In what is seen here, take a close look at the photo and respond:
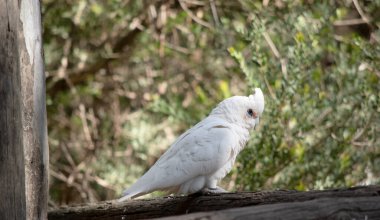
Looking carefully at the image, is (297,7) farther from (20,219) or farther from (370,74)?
(20,219)

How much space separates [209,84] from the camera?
20.3 ft

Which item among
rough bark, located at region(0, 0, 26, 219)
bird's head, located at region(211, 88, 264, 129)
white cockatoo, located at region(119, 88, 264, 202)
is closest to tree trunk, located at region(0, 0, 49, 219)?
rough bark, located at region(0, 0, 26, 219)

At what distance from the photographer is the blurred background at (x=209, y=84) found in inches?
173

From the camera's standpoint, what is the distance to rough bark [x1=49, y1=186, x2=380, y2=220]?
84.0 inches

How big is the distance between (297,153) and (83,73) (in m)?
2.39

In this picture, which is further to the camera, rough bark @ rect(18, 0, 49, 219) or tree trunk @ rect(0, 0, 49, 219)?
rough bark @ rect(18, 0, 49, 219)

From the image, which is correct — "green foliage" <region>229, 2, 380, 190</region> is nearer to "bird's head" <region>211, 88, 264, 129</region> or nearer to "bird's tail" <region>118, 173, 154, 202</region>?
"bird's head" <region>211, 88, 264, 129</region>

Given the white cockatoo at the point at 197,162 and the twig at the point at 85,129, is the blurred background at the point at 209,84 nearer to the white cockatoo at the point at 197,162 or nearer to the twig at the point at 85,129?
the twig at the point at 85,129

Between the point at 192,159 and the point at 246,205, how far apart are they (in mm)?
664

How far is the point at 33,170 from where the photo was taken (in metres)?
2.53

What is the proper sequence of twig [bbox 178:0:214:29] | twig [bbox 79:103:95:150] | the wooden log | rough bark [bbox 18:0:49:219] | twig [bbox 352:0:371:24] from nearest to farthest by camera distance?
the wooden log < rough bark [bbox 18:0:49:219] < twig [bbox 352:0:371:24] < twig [bbox 178:0:214:29] < twig [bbox 79:103:95:150]

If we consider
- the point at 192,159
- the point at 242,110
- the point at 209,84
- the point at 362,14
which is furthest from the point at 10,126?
the point at 209,84

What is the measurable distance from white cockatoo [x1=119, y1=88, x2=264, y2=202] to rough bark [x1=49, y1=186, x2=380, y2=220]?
11 cm

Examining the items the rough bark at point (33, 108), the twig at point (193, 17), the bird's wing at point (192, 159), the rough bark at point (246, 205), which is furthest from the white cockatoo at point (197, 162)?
the twig at point (193, 17)
